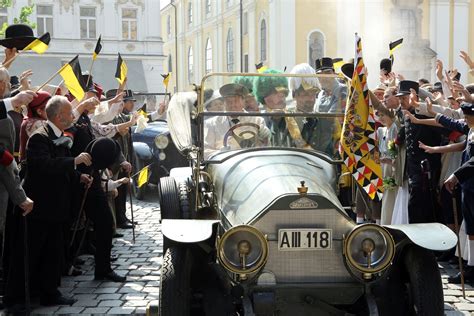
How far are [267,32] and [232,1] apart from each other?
Answer: 7.59 metres

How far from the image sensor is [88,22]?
39938mm

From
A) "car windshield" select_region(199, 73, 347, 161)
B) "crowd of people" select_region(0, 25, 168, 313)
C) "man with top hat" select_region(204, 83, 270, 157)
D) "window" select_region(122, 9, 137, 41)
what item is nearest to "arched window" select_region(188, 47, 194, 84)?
"window" select_region(122, 9, 137, 41)

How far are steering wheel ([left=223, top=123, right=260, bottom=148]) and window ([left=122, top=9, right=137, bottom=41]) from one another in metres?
35.2

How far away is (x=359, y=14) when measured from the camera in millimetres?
34500

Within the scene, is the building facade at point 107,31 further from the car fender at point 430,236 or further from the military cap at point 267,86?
the car fender at point 430,236

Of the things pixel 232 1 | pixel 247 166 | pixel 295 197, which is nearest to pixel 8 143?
pixel 247 166

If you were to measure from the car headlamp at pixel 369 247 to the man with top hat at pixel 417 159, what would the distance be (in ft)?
10.8

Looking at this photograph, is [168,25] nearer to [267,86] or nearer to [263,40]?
[263,40]

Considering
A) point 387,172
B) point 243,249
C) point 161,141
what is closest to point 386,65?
point 387,172

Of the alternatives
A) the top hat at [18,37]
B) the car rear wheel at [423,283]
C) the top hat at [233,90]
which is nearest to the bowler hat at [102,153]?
the top hat at [233,90]

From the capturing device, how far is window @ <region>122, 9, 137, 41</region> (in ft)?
132

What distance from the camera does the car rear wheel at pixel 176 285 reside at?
172 inches

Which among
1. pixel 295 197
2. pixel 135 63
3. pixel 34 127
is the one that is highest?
pixel 135 63

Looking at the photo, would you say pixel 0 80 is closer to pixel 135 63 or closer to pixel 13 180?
pixel 13 180
